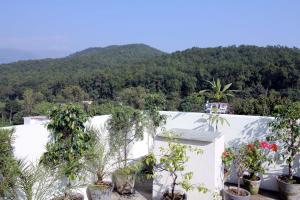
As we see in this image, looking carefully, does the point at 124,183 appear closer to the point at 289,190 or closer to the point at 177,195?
the point at 177,195

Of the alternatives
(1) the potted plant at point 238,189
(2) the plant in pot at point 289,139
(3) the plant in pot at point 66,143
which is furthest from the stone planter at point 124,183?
(2) the plant in pot at point 289,139

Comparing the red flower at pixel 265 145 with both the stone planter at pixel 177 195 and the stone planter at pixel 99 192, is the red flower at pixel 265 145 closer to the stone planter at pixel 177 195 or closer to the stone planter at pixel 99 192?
the stone planter at pixel 177 195

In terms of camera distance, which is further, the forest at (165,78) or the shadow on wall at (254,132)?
the forest at (165,78)

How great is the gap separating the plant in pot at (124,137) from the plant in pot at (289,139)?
9.93 feet

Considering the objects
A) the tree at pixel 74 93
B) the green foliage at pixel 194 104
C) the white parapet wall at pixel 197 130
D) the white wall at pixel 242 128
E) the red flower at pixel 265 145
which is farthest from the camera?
the tree at pixel 74 93

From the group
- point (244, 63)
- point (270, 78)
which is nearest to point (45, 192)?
point (270, 78)

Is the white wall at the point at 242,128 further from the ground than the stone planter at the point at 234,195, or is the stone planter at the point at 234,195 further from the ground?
the white wall at the point at 242,128

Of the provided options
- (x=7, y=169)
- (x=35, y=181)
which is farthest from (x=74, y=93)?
(x=7, y=169)

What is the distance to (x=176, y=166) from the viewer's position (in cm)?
518

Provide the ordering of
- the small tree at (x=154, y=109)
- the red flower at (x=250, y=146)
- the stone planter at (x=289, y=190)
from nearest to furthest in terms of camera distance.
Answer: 1. the stone planter at (x=289, y=190)
2. the red flower at (x=250, y=146)
3. the small tree at (x=154, y=109)

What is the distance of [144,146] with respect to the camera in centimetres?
791

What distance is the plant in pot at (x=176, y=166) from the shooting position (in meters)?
5.17

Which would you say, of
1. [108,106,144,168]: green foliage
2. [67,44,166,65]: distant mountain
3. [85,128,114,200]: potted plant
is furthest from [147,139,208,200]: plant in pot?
[67,44,166,65]: distant mountain

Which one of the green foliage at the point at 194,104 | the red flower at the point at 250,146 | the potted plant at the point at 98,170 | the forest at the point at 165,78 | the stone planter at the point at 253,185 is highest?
the forest at the point at 165,78
